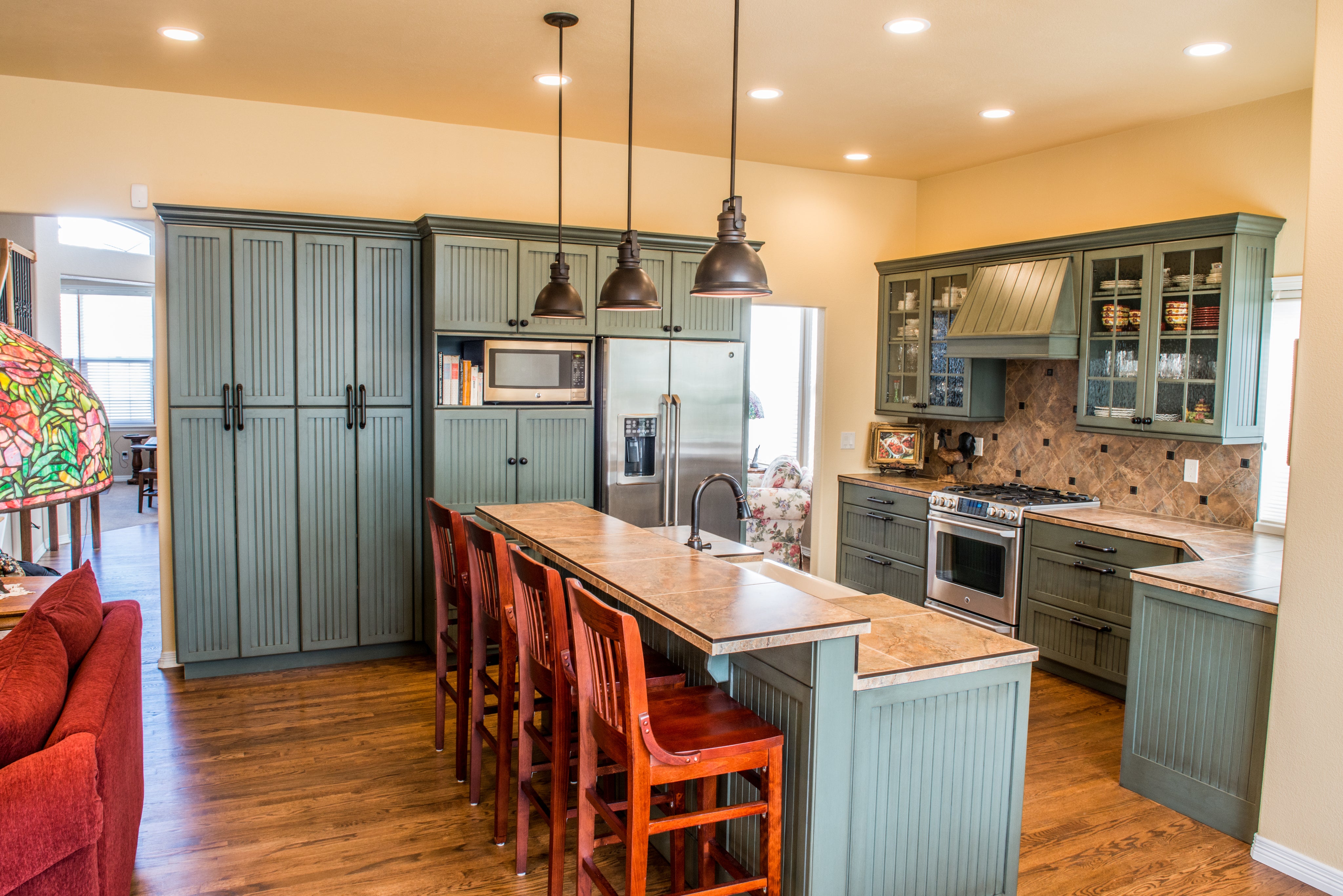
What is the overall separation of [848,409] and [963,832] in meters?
3.95

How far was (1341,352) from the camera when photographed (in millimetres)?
2725

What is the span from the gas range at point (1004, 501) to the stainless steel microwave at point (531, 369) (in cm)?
215

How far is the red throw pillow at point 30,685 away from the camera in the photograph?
1.78 meters

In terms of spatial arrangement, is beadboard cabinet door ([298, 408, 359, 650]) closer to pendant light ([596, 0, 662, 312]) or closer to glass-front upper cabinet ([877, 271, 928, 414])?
pendant light ([596, 0, 662, 312])

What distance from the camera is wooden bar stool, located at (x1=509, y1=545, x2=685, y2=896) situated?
2432 mm

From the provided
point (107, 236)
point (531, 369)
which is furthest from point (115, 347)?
point (531, 369)

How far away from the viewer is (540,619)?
257 cm

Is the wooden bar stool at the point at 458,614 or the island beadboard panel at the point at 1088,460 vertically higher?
the island beadboard panel at the point at 1088,460

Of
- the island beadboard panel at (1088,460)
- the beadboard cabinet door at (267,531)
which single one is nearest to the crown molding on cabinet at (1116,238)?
the island beadboard panel at (1088,460)

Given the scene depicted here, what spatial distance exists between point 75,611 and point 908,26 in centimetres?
339

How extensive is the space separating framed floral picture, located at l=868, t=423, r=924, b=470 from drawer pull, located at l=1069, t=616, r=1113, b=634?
173cm

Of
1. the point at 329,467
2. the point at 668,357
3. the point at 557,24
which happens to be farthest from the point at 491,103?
the point at 329,467

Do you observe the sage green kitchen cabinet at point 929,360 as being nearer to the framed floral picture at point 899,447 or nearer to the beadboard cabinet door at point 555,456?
the framed floral picture at point 899,447

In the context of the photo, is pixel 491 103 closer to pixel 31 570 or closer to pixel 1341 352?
pixel 31 570
